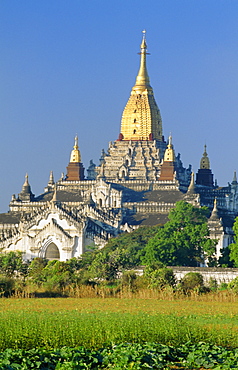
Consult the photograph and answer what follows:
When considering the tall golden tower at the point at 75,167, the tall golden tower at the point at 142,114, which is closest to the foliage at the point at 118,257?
the tall golden tower at the point at 75,167

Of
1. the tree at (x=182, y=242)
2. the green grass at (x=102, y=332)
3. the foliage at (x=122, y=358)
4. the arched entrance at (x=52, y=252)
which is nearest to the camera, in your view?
the foliage at (x=122, y=358)

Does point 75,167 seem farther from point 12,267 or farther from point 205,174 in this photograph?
point 12,267

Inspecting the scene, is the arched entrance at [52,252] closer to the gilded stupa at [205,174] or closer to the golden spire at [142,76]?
the gilded stupa at [205,174]

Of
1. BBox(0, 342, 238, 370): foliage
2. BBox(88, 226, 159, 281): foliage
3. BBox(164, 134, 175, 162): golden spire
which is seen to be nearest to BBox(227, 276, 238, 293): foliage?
BBox(88, 226, 159, 281): foliage

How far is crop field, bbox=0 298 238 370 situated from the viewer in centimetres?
3462

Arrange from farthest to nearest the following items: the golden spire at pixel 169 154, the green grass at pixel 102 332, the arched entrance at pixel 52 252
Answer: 1. the golden spire at pixel 169 154
2. the arched entrance at pixel 52 252
3. the green grass at pixel 102 332

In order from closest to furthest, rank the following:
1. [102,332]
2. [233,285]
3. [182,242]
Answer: [102,332] < [233,285] < [182,242]

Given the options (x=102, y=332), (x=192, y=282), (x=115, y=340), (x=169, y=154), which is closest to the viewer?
(x=115, y=340)

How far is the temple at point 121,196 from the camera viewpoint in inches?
3770

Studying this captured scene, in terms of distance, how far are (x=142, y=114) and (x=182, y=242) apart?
4817cm

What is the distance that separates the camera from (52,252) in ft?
315

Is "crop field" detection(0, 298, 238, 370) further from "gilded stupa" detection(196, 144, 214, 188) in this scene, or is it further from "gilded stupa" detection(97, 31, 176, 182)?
"gilded stupa" detection(196, 144, 214, 188)

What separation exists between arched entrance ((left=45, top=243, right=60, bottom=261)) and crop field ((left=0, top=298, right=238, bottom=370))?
50331 mm

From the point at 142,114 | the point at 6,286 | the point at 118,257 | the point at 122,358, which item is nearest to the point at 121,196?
the point at 142,114
